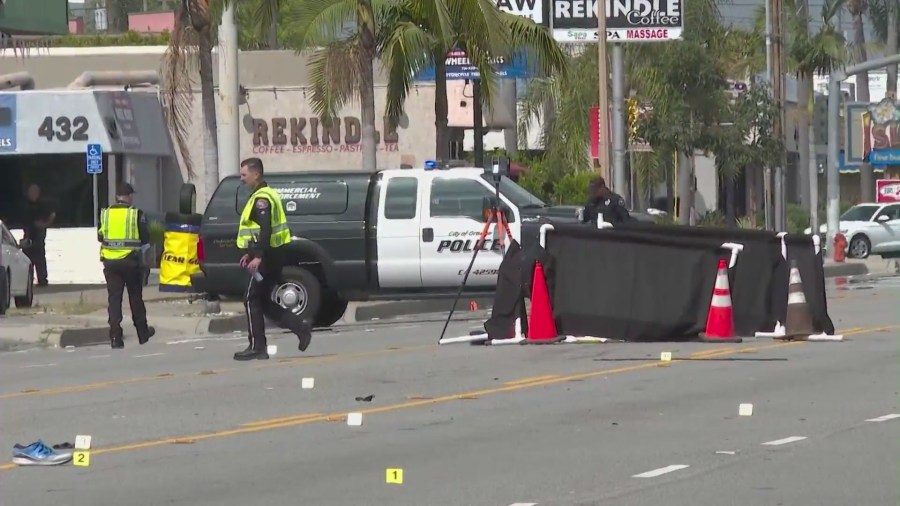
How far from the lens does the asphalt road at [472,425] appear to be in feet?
31.0

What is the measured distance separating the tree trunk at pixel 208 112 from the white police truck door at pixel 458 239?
22.9 ft

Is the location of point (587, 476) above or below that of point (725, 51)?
below

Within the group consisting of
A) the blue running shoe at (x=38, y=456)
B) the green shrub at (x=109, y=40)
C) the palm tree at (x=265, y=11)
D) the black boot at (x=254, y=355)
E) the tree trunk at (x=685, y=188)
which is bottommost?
the black boot at (x=254, y=355)

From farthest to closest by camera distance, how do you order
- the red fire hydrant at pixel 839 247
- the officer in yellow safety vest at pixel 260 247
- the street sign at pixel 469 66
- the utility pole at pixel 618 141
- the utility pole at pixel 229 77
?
1. the red fire hydrant at pixel 839 247
2. the utility pole at pixel 618 141
3. the utility pole at pixel 229 77
4. the street sign at pixel 469 66
5. the officer in yellow safety vest at pixel 260 247

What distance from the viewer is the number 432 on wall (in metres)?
37.3

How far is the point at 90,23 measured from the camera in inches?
4188

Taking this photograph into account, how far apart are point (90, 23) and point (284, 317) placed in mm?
93217

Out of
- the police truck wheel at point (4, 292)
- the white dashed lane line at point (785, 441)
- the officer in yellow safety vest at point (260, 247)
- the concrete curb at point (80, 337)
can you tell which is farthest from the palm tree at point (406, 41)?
the white dashed lane line at point (785, 441)

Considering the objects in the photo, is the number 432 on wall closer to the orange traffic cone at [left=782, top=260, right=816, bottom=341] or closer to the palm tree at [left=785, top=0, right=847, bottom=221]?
the orange traffic cone at [left=782, top=260, right=816, bottom=341]

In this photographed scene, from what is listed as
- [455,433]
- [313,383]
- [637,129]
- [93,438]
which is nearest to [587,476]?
[455,433]

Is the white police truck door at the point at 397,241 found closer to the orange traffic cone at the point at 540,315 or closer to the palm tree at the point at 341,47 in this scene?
the orange traffic cone at the point at 540,315

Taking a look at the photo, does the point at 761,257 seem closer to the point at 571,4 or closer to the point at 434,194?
the point at 434,194

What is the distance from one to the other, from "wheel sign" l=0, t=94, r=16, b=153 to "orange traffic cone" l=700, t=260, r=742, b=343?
923 inches

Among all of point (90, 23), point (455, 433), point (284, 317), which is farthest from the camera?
point (90, 23)
